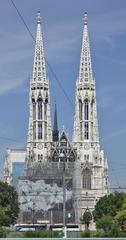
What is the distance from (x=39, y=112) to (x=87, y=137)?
12.0 m

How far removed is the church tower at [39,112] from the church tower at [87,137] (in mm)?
7012

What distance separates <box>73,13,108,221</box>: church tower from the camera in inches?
5463

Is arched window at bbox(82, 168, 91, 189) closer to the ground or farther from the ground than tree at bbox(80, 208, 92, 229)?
farther from the ground

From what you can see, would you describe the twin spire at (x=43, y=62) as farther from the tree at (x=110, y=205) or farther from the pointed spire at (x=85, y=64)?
the tree at (x=110, y=205)

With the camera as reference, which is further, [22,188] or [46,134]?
[46,134]

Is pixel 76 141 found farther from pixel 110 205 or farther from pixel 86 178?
pixel 110 205

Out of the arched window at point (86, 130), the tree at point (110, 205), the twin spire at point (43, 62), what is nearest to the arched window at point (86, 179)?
the arched window at point (86, 130)

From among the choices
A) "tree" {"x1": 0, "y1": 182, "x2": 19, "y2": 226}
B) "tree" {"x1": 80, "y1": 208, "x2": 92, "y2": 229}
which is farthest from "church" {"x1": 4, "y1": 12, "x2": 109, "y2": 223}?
"tree" {"x1": 0, "y1": 182, "x2": 19, "y2": 226}

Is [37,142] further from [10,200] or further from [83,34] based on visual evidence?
[10,200]

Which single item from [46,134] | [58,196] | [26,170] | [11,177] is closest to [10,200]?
[58,196]

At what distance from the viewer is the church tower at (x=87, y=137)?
138750 millimetres

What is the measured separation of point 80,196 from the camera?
5271 inches

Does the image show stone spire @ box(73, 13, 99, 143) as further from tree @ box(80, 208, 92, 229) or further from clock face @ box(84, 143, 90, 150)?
tree @ box(80, 208, 92, 229)

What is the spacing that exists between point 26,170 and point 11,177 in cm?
2039
